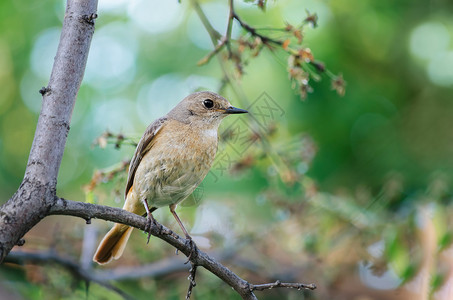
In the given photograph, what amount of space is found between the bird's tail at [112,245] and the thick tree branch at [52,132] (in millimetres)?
1696

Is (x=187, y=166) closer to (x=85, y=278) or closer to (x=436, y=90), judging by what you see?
(x=85, y=278)

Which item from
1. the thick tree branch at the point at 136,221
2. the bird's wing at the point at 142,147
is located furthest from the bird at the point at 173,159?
the thick tree branch at the point at 136,221

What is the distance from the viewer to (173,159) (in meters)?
2.92

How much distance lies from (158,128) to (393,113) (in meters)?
3.22

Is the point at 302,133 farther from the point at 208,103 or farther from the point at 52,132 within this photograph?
the point at 52,132

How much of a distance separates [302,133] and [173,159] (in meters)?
1.57

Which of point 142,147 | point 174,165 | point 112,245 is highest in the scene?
point 142,147

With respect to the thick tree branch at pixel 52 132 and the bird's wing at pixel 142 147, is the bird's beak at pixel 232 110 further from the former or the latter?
the thick tree branch at pixel 52 132

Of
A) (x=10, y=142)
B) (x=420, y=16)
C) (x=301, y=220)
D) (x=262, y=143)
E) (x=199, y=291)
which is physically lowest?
(x=199, y=291)

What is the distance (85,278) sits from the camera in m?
3.23

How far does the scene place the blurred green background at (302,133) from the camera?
13.4 feet

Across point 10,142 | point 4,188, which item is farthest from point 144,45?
point 4,188

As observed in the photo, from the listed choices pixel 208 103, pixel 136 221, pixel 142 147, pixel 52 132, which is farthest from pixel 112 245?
pixel 52 132

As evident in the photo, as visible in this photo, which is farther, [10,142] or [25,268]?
[10,142]
